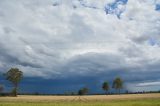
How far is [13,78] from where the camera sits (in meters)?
144

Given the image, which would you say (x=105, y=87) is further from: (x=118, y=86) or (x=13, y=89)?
(x=13, y=89)

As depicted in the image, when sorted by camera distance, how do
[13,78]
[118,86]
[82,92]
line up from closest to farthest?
[13,78], [118,86], [82,92]

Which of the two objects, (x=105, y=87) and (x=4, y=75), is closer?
(x=4, y=75)

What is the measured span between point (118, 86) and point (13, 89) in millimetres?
60584

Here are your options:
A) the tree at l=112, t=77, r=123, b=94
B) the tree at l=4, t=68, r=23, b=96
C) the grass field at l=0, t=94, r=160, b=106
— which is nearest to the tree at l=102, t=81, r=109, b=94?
the tree at l=112, t=77, r=123, b=94

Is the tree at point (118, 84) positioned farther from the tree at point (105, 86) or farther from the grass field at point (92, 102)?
the grass field at point (92, 102)

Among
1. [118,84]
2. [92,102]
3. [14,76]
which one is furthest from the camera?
[118,84]

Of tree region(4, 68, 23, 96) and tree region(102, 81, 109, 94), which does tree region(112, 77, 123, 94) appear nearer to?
tree region(102, 81, 109, 94)

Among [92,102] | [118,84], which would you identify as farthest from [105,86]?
[92,102]

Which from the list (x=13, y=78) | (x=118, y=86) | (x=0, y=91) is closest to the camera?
(x=13, y=78)

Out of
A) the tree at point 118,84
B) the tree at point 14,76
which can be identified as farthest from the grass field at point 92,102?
the tree at point 118,84

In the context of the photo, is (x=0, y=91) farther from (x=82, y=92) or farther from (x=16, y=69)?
(x=82, y=92)

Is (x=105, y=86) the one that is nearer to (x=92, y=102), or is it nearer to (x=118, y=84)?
(x=118, y=84)

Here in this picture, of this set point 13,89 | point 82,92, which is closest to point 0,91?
point 13,89
